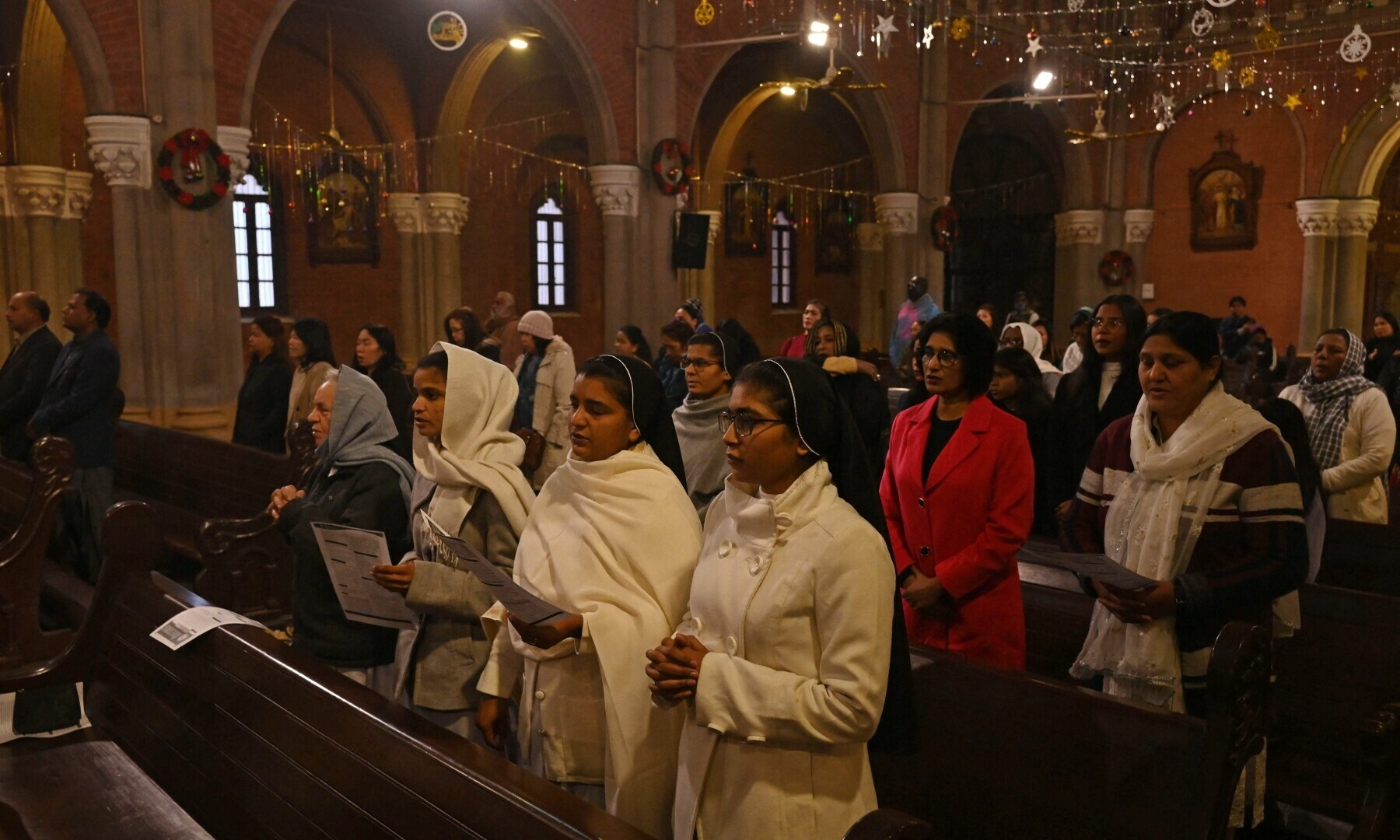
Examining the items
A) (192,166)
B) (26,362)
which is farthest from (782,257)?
(26,362)

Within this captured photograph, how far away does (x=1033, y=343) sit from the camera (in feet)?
27.9

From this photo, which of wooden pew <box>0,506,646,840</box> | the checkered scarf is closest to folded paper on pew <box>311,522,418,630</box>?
wooden pew <box>0,506,646,840</box>

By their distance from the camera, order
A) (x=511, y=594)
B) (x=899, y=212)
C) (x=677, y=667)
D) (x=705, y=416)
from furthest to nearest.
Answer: (x=899, y=212)
(x=705, y=416)
(x=511, y=594)
(x=677, y=667)

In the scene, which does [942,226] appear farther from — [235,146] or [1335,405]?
[1335,405]

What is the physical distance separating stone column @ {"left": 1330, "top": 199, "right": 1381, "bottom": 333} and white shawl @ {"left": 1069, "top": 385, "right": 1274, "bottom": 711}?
1919cm

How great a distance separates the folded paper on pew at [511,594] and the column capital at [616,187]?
469 inches

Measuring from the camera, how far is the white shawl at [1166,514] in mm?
3006

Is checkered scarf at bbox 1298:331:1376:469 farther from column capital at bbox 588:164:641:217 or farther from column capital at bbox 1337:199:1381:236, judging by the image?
column capital at bbox 1337:199:1381:236

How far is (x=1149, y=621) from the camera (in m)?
3.05

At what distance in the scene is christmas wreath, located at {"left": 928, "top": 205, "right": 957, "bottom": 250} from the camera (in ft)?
61.5

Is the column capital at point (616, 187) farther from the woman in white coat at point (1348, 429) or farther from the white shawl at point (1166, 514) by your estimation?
the white shawl at point (1166, 514)

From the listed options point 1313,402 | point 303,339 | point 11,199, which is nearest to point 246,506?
point 303,339

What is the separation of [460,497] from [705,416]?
6.71 ft

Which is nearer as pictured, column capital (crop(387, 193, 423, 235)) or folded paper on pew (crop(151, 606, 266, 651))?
folded paper on pew (crop(151, 606, 266, 651))
